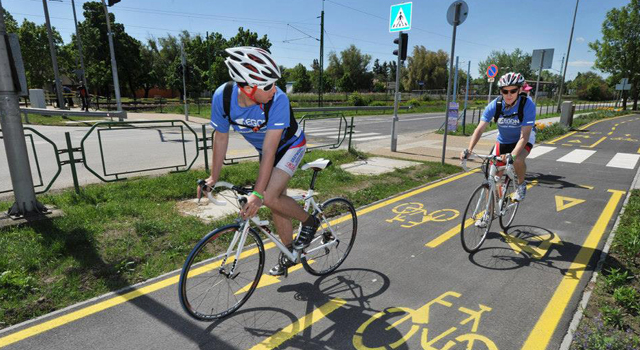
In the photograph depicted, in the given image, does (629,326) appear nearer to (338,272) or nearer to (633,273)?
(633,273)

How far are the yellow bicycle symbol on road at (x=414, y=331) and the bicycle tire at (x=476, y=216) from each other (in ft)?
4.01

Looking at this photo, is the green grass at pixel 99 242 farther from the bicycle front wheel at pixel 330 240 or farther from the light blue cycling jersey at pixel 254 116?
the light blue cycling jersey at pixel 254 116

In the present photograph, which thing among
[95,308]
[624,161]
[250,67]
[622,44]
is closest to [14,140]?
[95,308]

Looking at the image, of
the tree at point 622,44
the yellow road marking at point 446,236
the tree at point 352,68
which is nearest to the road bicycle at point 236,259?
the yellow road marking at point 446,236

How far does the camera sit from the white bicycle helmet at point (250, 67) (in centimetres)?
278

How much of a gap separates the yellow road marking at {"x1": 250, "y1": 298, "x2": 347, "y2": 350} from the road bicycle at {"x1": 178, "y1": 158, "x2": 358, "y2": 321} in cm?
51

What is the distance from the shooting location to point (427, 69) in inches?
3255

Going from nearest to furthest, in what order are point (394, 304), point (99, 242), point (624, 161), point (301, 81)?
point (394, 304)
point (99, 242)
point (624, 161)
point (301, 81)

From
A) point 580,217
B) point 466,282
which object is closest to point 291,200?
point 466,282

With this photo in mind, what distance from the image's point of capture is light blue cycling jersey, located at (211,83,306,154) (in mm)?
2914

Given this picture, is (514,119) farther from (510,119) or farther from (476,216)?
(476,216)

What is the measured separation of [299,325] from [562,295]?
8.37ft

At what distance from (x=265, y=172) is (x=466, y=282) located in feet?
7.95

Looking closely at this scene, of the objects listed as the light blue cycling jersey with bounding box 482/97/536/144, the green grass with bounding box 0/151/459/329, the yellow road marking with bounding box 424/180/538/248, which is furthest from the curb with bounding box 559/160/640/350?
the green grass with bounding box 0/151/459/329
